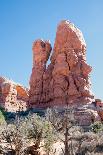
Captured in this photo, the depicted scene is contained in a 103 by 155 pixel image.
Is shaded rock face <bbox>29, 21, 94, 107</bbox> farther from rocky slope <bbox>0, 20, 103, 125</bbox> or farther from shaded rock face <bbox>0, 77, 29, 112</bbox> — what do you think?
shaded rock face <bbox>0, 77, 29, 112</bbox>

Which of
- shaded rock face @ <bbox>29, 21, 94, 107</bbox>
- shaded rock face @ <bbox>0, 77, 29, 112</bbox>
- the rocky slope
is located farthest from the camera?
shaded rock face @ <bbox>0, 77, 29, 112</bbox>

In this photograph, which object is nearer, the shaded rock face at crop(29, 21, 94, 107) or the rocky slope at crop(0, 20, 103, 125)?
the rocky slope at crop(0, 20, 103, 125)

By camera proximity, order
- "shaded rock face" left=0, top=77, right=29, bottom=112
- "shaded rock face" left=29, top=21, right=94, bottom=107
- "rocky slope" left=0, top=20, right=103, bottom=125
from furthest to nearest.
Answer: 1. "shaded rock face" left=0, top=77, right=29, bottom=112
2. "shaded rock face" left=29, top=21, right=94, bottom=107
3. "rocky slope" left=0, top=20, right=103, bottom=125

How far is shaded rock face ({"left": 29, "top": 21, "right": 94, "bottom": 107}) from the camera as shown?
3354 inches

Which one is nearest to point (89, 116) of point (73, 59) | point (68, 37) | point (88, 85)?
point (88, 85)

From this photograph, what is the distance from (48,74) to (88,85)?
35.8 feet

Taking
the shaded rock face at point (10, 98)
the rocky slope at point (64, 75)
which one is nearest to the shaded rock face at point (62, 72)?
the rocky slope at point (64, 75)

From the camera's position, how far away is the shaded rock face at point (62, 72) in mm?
85188

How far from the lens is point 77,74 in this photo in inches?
3423

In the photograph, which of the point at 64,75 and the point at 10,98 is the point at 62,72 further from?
the point at 10,98

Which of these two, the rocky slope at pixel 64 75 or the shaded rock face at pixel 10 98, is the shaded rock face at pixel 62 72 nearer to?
the rocky slope at pixel 64 75

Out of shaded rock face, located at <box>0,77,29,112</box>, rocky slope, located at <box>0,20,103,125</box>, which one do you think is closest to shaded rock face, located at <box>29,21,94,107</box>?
rocky slope, located at <box>0,20,103,125</box>

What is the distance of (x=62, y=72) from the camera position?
8750 centimetres

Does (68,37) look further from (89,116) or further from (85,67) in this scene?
(89,116)
